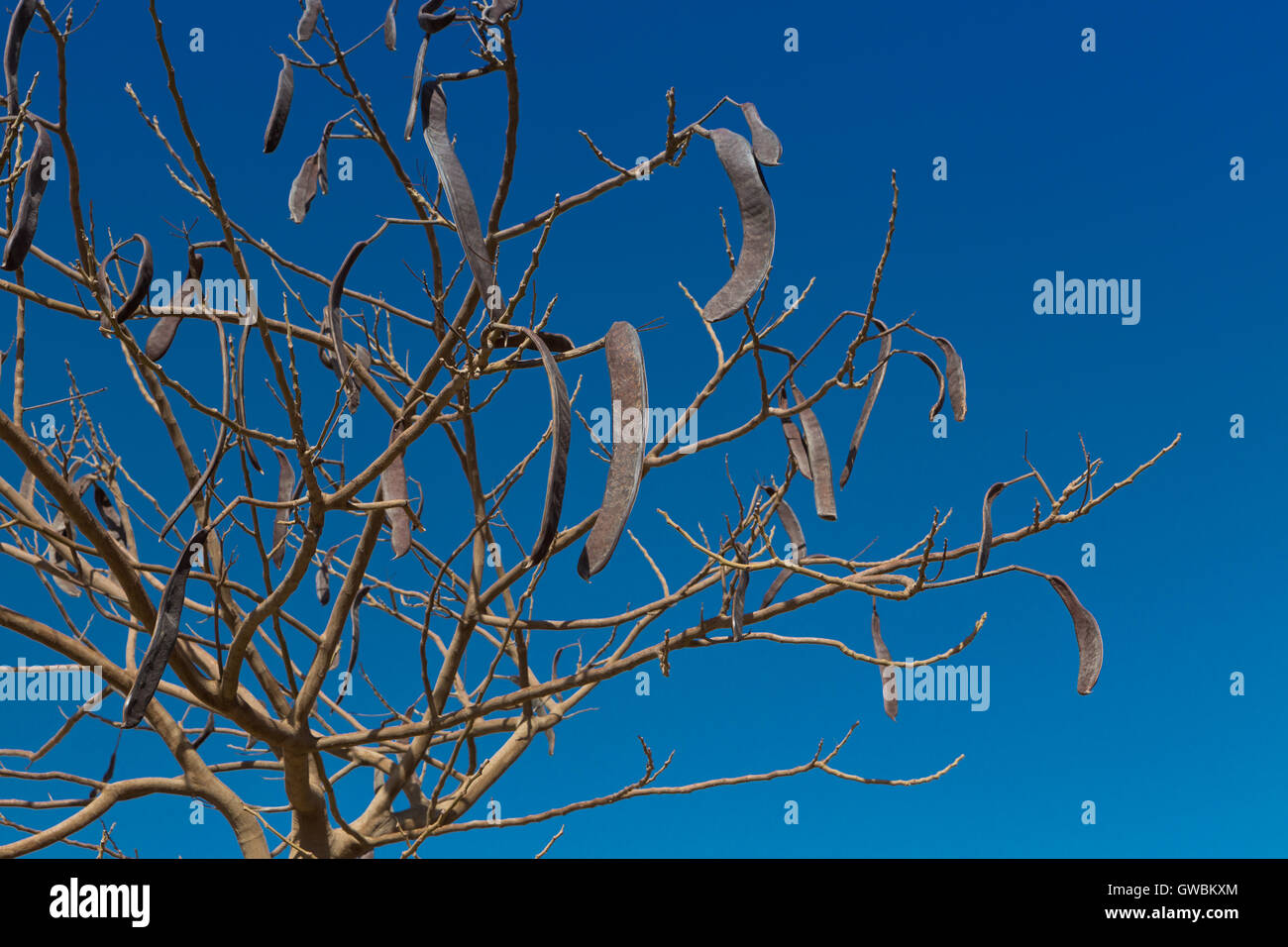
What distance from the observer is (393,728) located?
12.1 ft

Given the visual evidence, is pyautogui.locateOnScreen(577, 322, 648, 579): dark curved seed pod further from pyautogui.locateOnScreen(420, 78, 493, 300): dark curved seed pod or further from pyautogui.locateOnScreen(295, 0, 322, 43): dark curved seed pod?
pyautogui.locateOnScreen(295, 0, 322, 43): dark curved seed pod

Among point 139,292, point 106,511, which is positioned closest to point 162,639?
point 139,292

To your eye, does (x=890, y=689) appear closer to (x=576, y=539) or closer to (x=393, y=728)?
(x=576, y=539)

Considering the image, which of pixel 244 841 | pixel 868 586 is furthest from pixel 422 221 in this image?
pixel 244 841

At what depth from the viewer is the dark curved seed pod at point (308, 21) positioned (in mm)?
3299

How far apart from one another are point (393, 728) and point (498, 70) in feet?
7.11

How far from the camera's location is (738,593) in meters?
3.49

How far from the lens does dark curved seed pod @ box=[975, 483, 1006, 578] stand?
3.17 meters

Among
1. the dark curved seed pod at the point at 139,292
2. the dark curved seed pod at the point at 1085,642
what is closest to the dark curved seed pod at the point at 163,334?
the dark curved seed pod at the point at 139,292

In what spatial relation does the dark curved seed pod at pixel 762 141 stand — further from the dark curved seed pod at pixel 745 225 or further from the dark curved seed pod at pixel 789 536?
the dark curved seed pod at pixel 789 536

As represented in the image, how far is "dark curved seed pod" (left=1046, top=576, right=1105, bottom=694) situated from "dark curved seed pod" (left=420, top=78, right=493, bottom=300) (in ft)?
6.83

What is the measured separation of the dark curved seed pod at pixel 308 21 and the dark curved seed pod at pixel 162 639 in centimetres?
169

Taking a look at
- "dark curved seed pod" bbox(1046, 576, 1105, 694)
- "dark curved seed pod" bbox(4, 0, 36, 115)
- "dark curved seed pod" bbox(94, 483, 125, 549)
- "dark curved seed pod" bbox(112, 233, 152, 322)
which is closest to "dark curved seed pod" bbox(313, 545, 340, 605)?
"dark curved seed pod" bbox(94, 483, 125, 549)
